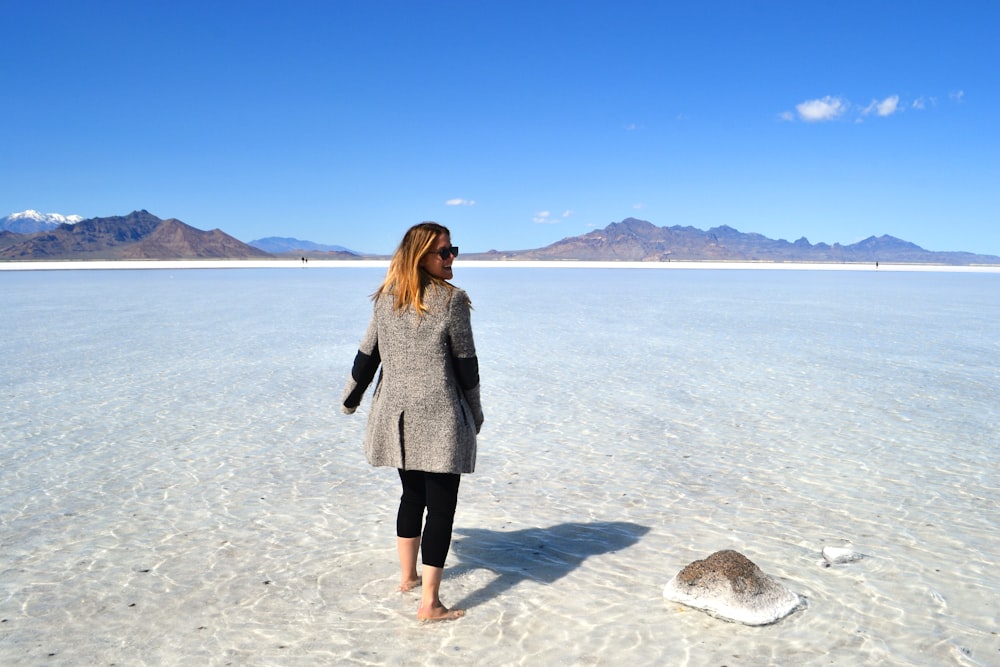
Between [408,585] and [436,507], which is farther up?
[436,507]

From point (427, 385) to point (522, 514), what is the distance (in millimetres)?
2093

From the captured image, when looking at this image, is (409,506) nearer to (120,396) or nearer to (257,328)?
(120,396)

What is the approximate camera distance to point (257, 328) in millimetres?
16547

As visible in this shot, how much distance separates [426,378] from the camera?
328 cm

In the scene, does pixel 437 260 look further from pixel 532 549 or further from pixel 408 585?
pixel 532 549

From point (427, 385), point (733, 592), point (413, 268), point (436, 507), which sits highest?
point (413, 268)

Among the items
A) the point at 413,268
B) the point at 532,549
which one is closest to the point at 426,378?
the point at 413,268

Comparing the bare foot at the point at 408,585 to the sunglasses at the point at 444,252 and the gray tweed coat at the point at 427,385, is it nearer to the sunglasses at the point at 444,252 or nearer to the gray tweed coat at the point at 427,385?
the gray tweed coat at the point at 427,385

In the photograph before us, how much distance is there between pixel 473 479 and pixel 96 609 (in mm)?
2743

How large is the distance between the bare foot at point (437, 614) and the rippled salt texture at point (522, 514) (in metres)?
0.07

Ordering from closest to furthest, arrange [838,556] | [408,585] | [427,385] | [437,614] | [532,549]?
[427,385] < [437,614] < [408,585] < [838,556] < [532,549]

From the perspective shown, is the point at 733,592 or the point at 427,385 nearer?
the point at 427,385

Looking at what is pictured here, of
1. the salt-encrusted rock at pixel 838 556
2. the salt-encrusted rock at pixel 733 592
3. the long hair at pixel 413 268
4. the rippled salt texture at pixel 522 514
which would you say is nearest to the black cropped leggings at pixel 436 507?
the rippled salt texture at pixel 522 514

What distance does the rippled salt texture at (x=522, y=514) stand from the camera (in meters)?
3.46
